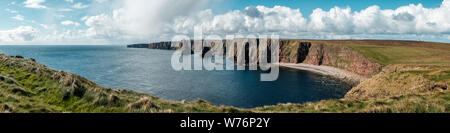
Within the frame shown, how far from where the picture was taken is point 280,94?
266 ft

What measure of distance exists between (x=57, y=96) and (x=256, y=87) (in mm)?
84227

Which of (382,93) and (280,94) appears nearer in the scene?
(382,93)

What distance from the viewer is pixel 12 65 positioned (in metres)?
18.9

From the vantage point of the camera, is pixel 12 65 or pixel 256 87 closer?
pixel 12 65
